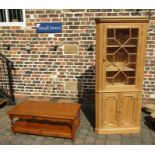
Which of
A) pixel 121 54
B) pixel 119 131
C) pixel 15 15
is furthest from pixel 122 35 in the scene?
pixel 15 15

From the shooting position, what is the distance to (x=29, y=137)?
5070 mm

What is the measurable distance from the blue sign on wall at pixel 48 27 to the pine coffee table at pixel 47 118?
2.00m

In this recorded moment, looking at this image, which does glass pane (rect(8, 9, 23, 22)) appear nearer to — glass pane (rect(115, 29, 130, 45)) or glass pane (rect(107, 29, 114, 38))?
glass pane (rect(107, 29, 114, 38))

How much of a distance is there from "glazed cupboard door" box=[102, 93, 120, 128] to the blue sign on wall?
2.33 meters

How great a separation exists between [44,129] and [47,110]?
415 mm

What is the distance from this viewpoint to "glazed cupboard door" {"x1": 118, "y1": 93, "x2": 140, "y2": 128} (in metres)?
4.90

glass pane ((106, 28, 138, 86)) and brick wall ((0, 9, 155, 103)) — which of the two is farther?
brick wall ((0, 9, 155, 103))

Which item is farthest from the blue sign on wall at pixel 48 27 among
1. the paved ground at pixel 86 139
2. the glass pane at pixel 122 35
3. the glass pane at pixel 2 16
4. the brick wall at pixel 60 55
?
the paved ground at pixel 86 139

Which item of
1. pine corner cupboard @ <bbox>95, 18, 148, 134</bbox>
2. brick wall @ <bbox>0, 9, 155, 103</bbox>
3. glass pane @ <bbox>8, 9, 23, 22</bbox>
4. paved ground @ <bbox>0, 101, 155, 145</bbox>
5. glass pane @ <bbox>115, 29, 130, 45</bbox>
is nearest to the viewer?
pine corner cupboard @ <bbox>95, 18, 148, 134</bbox>

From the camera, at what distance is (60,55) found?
250 inches

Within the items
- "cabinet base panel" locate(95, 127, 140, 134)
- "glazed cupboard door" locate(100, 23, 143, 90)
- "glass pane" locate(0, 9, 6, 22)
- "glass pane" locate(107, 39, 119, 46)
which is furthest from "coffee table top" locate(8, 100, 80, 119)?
"glass pane" locate(0, 9, 6, 22)

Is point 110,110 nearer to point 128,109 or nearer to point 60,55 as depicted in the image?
point 128,109

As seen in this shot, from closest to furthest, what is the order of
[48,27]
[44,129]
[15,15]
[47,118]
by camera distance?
[47,118] < [44,129] < [48,27] < [15,15]

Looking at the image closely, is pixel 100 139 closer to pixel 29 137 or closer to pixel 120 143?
pixel 120 143
